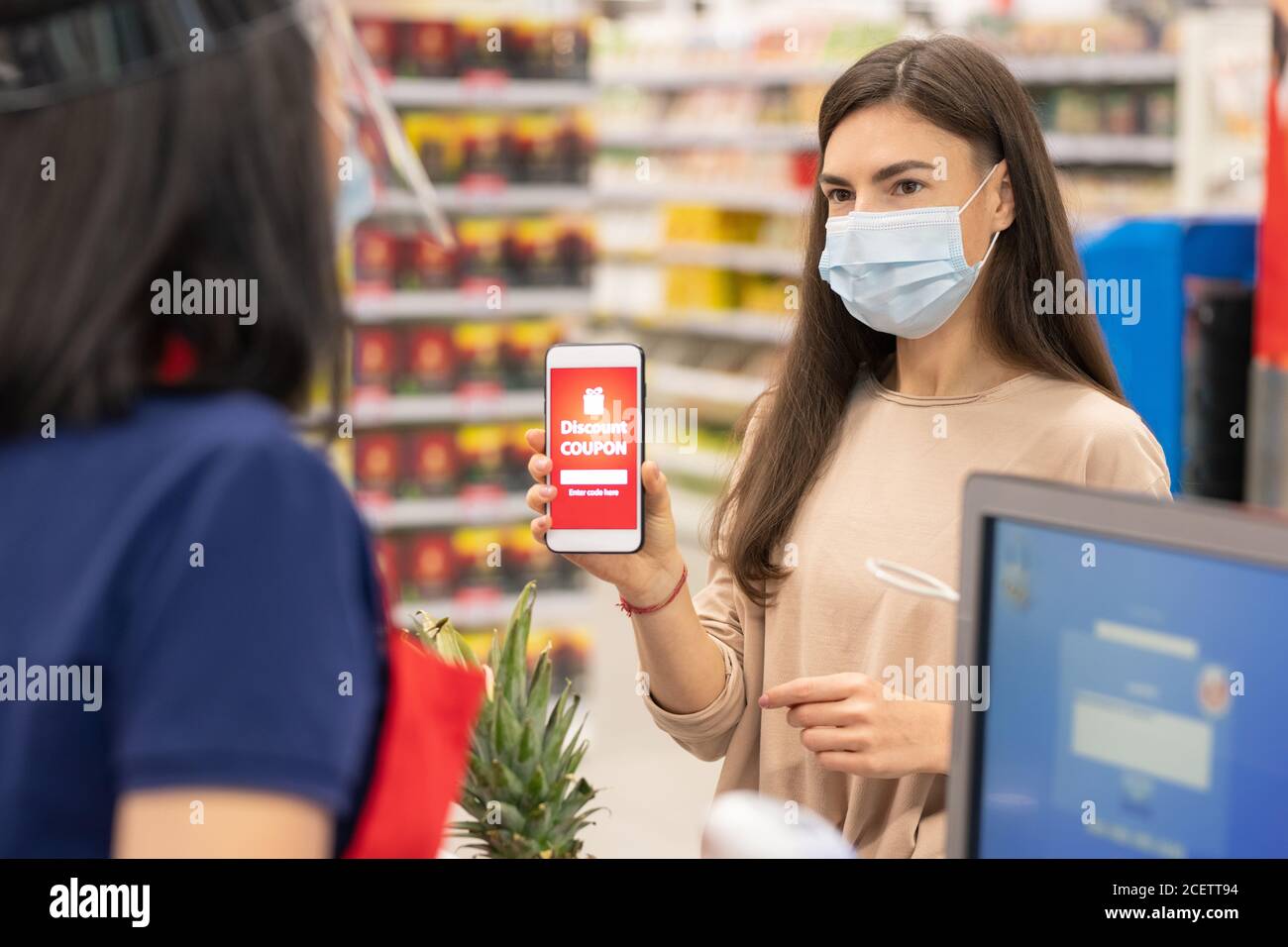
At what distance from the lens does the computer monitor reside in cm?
86

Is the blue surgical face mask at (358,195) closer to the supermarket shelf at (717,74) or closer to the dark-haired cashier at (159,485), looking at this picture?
the dark-haired cashier at (159,485)

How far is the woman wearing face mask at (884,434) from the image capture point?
5.68ft

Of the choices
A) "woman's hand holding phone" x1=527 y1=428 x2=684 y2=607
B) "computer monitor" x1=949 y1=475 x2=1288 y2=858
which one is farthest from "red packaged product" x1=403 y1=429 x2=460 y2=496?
"computer monitor" x1=949 y1=475 x2=1288 y2=858

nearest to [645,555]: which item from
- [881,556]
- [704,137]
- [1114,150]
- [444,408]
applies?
[881,556]

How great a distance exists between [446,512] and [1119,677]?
→ 4.42 metres

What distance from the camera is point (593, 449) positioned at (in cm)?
169

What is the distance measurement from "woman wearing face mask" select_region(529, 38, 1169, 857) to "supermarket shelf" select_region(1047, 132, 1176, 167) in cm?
447

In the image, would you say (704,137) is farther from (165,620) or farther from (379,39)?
(165,620)

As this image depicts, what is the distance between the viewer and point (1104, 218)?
6.42 metres

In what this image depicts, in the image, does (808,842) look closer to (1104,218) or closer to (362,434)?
(362,434)

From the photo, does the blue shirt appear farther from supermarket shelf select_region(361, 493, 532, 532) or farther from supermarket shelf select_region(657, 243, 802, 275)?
supermarket shelf select_region(657, 243, 802, 275)

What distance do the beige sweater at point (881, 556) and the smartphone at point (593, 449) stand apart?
0.28m
